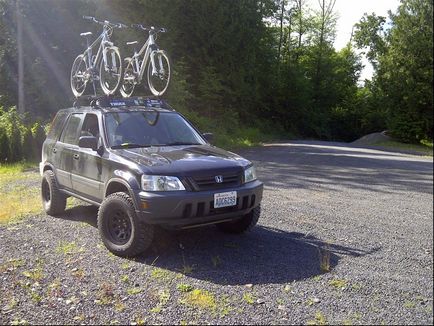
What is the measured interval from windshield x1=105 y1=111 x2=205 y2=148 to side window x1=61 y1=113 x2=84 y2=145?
87cm

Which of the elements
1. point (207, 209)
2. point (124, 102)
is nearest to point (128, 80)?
point (124, 102)

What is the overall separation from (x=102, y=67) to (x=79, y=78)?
1.01m

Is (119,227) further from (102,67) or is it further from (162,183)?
(102,67)

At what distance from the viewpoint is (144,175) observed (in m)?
5.23

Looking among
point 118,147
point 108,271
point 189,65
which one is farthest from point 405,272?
point 189,65

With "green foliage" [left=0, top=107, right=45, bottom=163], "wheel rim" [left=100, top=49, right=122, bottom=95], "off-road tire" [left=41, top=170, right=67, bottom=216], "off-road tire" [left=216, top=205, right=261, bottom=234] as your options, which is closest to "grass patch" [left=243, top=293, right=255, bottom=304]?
"off-road tire" [left=216, top=205, right=261, bottom=234]

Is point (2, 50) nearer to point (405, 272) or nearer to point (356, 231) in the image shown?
point (356, 231)

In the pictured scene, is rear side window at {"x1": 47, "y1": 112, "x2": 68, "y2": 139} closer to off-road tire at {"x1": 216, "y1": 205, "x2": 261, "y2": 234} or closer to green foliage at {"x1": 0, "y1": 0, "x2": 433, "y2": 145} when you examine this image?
off-road tire at {"x1": 216, "y1": 205, "x2": 261, "y2": 234}

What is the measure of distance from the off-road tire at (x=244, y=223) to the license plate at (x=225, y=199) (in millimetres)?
821

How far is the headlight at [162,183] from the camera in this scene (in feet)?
17.0

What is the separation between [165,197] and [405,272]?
8.84 ft

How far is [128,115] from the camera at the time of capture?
21.8 feet

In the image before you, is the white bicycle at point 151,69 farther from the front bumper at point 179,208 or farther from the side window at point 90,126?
the front bumper at point 179,208

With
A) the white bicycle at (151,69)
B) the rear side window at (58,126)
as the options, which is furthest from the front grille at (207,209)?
the white bicycle at (151,69)
